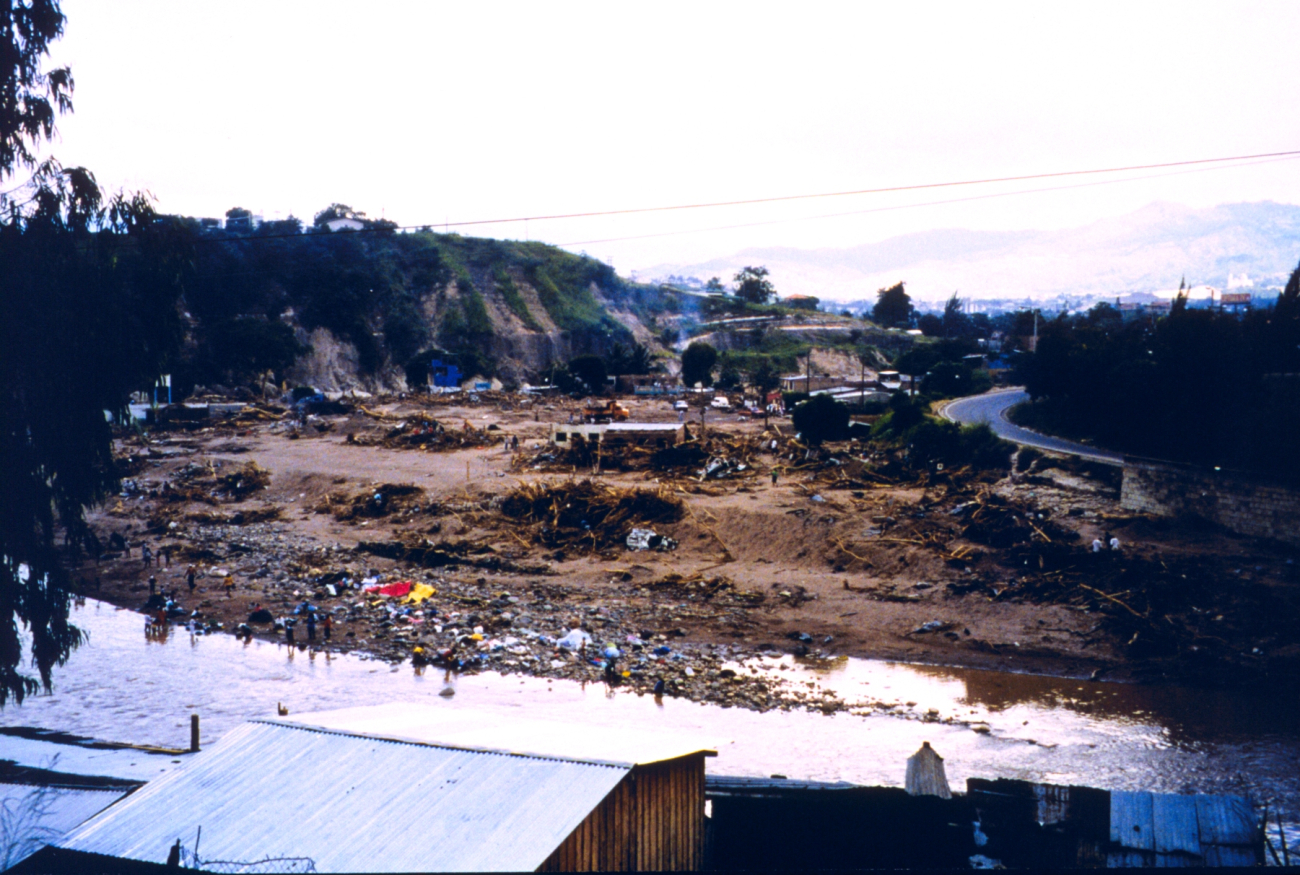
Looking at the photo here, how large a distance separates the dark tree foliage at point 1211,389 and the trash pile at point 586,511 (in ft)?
35.5

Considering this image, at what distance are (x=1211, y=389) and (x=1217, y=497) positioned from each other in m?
2.76

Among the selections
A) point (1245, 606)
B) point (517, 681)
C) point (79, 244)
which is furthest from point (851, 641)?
point (79, 244)

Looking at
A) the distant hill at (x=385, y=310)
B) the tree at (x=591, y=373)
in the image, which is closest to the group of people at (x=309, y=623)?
the distant hill at (x=385, y=310)

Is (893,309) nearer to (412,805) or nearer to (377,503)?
(377,503)

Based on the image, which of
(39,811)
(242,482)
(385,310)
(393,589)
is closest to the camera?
(39,811)

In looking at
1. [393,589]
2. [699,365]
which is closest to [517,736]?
[393,589]

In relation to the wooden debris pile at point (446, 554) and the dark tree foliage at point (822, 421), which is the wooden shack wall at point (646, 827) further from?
the dark tree foliage at point (822, 421)

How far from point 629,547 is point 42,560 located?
1195 cm

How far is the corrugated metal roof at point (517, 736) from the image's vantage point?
520cm

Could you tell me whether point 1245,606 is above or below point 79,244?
below

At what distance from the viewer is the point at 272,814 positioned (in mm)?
4762

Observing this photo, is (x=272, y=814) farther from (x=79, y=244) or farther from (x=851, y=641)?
(x=851, y=641)

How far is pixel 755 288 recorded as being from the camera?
9619 centimetres

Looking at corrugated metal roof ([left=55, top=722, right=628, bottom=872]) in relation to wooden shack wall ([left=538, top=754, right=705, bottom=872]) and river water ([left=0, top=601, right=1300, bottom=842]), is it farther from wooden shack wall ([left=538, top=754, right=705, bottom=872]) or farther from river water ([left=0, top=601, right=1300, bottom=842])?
river water ([left=0, top=601, right=1300, bottom=842])
